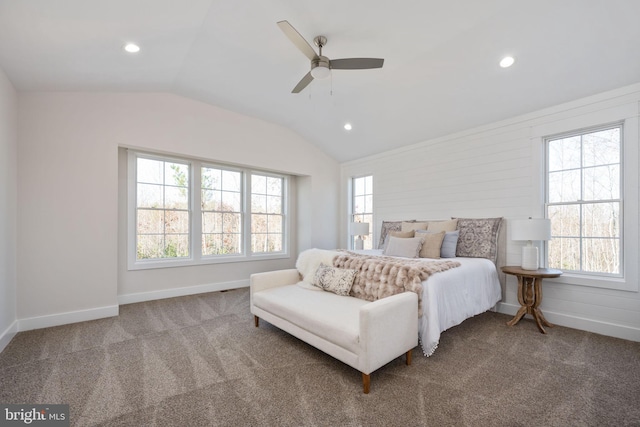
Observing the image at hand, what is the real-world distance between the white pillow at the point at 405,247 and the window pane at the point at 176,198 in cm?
341

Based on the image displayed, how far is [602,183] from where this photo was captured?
331 centimetres

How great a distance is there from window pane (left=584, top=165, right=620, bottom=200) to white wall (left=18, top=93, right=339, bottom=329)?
5.14 m

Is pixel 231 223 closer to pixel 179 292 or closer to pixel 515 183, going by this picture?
pixel 179 292

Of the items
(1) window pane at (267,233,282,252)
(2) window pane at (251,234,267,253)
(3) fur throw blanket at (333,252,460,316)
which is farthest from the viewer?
(1) window pane at (267,233,282,252)

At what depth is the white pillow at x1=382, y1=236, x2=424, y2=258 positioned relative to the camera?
12.8ft

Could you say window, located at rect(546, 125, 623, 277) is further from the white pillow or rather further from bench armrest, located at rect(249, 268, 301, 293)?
bench armrest, located at rect(249, 268, 301, 293)

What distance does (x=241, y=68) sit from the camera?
3.61m

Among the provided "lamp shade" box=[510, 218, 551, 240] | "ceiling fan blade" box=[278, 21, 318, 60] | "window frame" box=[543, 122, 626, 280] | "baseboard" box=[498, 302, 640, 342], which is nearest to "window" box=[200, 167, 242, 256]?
"ceiling fan blade" box=[278, 21, 318, 60]

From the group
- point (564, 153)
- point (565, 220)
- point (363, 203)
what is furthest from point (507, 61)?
point (363, 203)

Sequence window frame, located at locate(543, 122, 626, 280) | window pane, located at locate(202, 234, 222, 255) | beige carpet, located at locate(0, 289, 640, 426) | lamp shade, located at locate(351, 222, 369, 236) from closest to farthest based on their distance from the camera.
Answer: beige carpet, located at locate(0, 289, 640, 426)
window frame, located at locate(543, 122, 626, 280)
window pane, located at locate(202, 234, 222, 255)
lamp shade, located at locate(351, 222, 369, 236)

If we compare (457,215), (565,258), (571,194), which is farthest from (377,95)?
(565,258)

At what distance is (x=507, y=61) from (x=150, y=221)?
5191mm

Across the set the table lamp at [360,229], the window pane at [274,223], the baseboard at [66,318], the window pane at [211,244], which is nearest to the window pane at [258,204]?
the window pane at [274,223]

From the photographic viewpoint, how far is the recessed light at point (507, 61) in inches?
120
